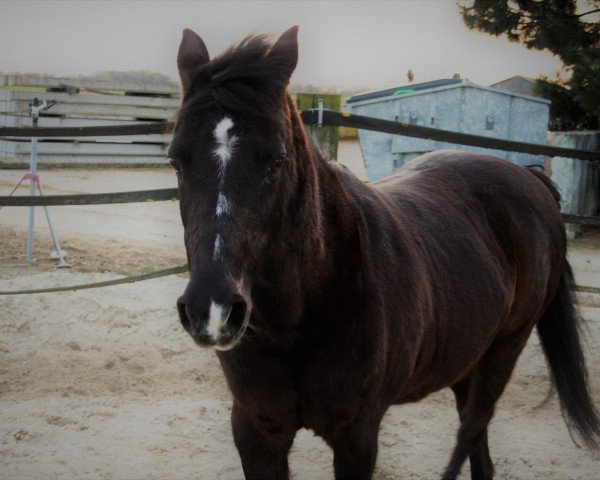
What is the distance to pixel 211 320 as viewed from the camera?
158cm

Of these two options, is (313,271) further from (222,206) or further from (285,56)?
(285,56)

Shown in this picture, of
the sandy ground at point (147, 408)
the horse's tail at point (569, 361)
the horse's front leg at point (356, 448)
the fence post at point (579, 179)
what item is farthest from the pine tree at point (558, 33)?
the horse's front leg at point (356, 448)

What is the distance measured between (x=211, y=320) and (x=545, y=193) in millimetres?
2499

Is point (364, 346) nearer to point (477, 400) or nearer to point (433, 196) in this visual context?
point (433, 196)

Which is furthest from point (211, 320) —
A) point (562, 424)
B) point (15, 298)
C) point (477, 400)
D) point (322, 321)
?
point (15, 298)

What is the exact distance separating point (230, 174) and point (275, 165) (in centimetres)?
16

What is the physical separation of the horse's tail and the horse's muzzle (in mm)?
2484

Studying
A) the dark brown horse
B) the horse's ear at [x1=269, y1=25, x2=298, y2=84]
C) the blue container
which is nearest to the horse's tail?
the dark brown horse

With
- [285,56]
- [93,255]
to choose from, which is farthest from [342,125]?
[93,255]

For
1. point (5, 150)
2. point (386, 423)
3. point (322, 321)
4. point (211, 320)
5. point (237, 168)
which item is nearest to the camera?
point (211, 320)

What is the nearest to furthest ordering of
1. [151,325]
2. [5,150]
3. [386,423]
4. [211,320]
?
[211,320]
[386,423]
[151,325]
[5,150]

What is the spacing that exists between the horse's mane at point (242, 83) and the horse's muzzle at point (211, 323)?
→ 55 centimetres

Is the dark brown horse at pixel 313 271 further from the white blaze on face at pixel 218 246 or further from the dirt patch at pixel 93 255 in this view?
the dirt patch at pixel 93 255

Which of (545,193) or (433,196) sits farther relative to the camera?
(545,193)
